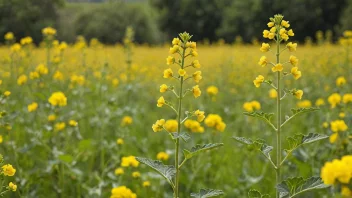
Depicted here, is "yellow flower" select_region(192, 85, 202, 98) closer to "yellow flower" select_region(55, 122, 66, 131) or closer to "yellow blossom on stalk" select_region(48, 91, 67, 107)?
"yellow blossom on stalk" select_region(48, 91, 67, 107)

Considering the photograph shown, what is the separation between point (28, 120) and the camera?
381 centimetres

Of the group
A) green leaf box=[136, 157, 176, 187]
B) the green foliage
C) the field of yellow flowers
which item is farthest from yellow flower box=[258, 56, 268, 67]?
the green foliage

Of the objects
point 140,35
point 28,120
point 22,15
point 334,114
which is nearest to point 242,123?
point 334,114

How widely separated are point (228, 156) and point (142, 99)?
264 cm

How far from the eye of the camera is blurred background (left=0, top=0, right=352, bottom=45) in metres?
5.09

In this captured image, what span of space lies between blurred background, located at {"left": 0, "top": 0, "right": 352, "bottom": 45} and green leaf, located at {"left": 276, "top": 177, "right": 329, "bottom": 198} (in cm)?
367

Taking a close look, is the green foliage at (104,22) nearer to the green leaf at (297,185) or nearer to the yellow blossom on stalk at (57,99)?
the yellow blossom on stalk at (57,99)

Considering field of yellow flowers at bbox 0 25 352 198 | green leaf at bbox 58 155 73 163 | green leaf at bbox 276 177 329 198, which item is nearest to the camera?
green leaf at bbox 276 177 329 198

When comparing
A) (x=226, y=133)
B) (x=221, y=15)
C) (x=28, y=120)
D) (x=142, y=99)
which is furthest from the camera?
(x=221, y=15)

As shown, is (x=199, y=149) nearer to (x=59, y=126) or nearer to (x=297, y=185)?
(x=297, y=185)

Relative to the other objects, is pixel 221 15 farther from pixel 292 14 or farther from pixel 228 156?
pixel 228 156

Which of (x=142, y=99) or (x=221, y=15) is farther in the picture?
(x=221, y=15)

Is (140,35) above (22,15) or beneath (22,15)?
beneath

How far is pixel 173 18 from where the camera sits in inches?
955
